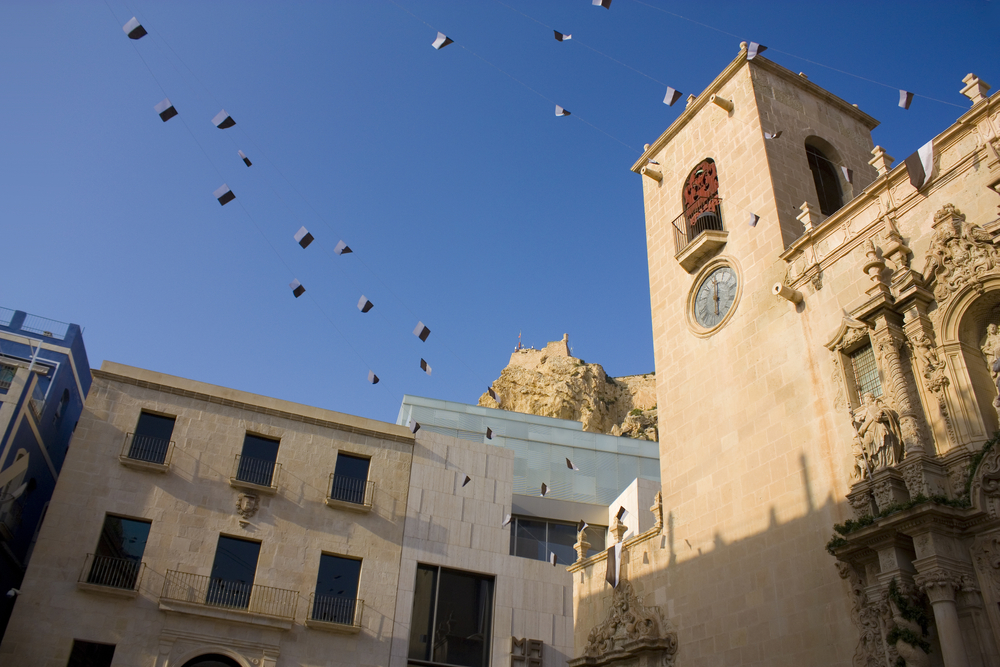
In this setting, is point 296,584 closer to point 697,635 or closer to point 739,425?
point 697,635

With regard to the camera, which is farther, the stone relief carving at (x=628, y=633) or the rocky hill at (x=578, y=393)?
the rocky hill at (x=578, y=393)

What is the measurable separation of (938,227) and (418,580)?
1733 centimetres

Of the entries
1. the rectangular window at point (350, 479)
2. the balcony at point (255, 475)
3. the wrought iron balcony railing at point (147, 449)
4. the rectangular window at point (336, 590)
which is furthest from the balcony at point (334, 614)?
the wrought iron balcony railing at point (147, 449)

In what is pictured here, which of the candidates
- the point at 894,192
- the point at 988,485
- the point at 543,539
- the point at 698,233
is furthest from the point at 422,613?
the point at 894,192

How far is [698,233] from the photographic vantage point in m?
18.9

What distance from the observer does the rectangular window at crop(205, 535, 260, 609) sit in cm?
2058

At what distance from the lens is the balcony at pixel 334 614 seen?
21.0m

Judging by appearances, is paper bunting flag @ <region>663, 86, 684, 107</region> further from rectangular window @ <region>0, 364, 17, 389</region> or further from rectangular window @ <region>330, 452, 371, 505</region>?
rectangular window @ <region>0, 364, 17, 389</region>

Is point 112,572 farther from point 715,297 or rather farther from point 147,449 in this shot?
point 715,297

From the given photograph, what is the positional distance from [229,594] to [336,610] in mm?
3023

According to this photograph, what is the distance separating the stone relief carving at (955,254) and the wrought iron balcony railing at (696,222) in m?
5.91

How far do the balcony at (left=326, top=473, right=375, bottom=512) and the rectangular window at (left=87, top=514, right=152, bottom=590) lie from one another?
5.26 metres

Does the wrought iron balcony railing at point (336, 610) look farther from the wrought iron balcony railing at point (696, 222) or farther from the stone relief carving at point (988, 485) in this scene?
the stone relief carving at point (988, 485)

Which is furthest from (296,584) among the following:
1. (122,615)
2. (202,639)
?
(122,615)
